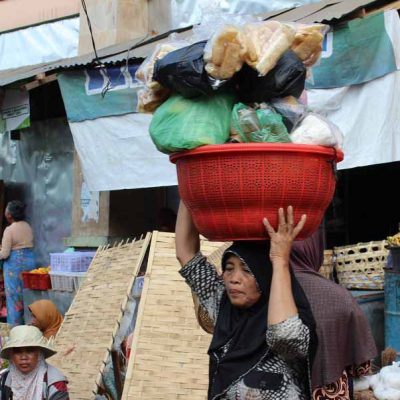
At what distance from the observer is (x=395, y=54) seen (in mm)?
5445

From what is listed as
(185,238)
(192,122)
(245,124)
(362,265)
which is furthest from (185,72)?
(362,265)

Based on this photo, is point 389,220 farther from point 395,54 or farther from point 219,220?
point 219,220

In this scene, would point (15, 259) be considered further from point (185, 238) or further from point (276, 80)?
point (276, 80)

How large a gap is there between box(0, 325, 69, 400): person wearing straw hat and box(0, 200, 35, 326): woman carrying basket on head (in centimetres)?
514

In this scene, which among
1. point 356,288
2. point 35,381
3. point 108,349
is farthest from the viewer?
point 356,288

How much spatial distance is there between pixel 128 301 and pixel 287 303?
2.96m

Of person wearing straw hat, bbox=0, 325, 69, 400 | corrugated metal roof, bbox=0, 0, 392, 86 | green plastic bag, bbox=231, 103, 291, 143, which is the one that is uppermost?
corrugated metal roof, bbox=0, 0, 392, 86

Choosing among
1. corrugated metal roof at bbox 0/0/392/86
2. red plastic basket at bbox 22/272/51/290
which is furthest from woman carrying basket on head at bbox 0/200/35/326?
corrugated metal roof at bbox 0/0/392/86

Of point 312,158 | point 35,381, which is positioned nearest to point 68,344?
point 35,381

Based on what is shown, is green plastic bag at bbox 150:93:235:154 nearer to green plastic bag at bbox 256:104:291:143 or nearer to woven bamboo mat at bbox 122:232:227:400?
green plastic bag at bbox 256:104:291:143

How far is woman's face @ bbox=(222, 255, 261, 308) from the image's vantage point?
2760mm

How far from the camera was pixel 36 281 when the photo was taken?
9.02m

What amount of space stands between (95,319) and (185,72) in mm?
3300

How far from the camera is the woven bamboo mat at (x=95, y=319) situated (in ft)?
17.3
